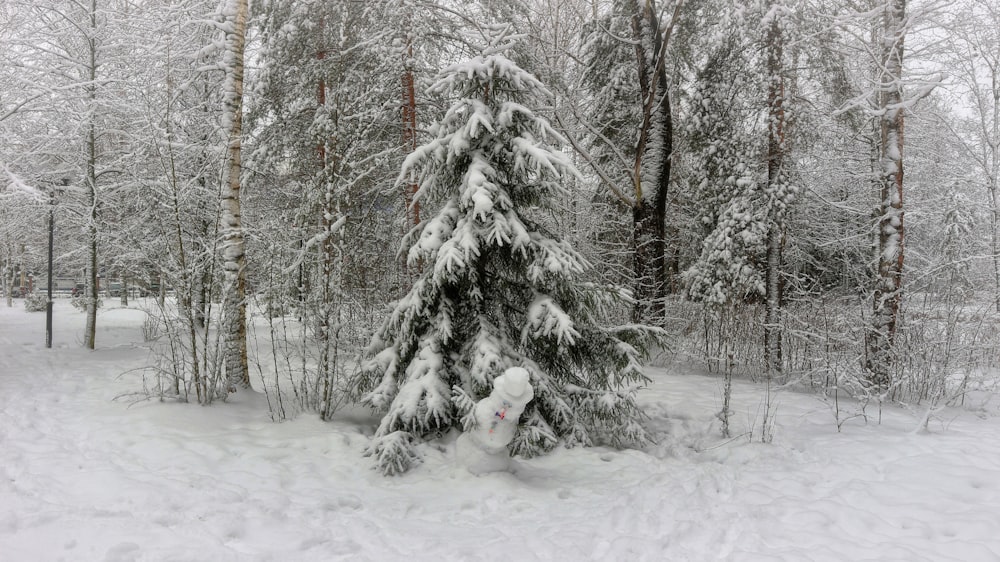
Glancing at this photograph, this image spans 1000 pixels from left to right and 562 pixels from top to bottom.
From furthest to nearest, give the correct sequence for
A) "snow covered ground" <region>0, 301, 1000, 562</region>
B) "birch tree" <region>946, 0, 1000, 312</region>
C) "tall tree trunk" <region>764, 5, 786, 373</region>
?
1. "tall tree trunk" <region>764, 5, 786, 373</region>
2. "birch tree" <region>946, 0, 1000, 312</region>
3. "snow covered ground" <region>0, 301, 1000, 562</region>

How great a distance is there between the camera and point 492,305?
5.71 meters

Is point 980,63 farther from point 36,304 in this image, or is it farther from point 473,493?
point 36,304

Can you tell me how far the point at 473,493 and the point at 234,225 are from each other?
4.67m

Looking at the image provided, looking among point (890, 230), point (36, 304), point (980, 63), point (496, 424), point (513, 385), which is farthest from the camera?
point (36, 304)

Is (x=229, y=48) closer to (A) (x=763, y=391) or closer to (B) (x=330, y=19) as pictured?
(B) (x=330, y=19)

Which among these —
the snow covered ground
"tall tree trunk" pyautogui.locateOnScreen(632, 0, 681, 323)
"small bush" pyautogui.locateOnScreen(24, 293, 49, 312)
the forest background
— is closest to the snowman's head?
the snow covered ground

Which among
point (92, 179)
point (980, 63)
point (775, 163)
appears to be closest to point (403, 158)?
point (92, 179)

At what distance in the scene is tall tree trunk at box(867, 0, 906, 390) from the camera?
709 centimetres

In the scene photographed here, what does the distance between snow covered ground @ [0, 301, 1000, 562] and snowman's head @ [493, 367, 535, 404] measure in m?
0.79

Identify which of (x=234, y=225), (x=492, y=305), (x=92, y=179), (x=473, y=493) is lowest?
(x=473, y=493)

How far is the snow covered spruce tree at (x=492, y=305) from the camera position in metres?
5.00

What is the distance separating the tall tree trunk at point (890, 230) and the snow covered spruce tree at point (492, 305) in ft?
12.3

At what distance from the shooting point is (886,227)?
739cm

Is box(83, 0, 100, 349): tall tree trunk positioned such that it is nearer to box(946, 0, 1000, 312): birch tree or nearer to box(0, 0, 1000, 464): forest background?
box(0, 0, 1000, 464): forest background
